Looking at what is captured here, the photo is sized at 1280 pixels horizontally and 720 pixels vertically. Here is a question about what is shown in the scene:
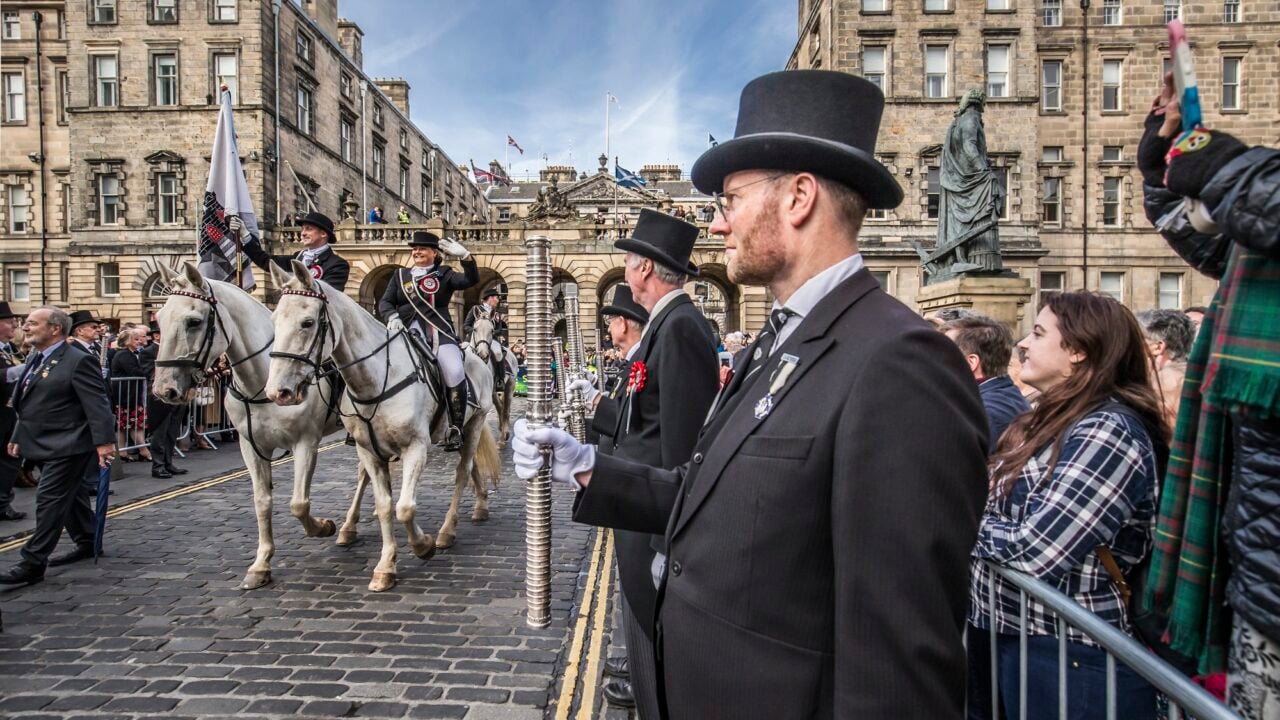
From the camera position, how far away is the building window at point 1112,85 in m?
30.9

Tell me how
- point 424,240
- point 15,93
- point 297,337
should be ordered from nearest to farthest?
point 297,337 < point 424,240 < point 15,93

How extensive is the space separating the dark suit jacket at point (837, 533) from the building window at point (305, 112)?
37.8 meters

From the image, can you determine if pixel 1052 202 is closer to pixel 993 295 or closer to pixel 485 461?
pixel 993 295

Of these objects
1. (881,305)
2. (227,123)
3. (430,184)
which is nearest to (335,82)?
(430,184)

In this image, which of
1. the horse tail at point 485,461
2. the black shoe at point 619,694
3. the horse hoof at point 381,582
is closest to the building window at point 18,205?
the horse tail at point 485,461

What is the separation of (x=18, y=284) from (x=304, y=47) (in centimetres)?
1964

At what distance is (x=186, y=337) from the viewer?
5176 millimetres

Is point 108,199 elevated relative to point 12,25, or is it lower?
lower

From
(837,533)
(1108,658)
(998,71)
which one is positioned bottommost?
(1108,658)

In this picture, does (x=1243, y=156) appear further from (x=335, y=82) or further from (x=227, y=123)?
(x=335, y=82)

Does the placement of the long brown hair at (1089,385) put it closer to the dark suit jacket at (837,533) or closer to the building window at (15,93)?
the dark suit jacket at (837,533)

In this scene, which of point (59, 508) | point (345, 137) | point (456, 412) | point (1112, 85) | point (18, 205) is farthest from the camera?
point (345, 137)

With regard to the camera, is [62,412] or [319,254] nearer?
[62,412]

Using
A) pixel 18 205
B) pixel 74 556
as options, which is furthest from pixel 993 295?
pixel 18 205
